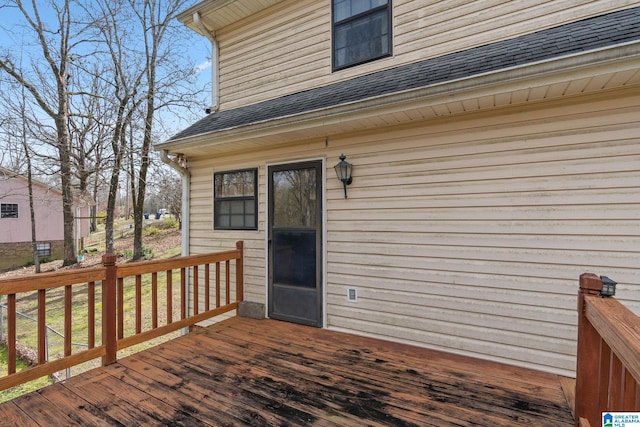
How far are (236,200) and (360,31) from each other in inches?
112

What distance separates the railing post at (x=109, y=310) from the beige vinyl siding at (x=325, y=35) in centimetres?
318

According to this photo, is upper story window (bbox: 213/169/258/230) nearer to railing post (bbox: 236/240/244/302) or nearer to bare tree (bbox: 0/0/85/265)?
railing post (bbox: 236/240/244/302)

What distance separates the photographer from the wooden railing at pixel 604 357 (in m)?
1.13

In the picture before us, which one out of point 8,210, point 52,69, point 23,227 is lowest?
point 23,227

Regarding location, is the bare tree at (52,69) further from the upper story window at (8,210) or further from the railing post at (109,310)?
the railing post at (109,310)

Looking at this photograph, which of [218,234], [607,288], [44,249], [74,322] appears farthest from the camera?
[44,249]

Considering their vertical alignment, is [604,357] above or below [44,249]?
above

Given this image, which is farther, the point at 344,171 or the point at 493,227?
the point at 344,171

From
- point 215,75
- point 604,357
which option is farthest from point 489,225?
point 215,75

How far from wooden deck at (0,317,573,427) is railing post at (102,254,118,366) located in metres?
0.14

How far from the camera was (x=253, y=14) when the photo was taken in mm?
4934

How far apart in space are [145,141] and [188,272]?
27.5ft

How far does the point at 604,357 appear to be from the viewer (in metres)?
1.56

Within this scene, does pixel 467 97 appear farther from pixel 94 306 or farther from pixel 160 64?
pixel 160 64
